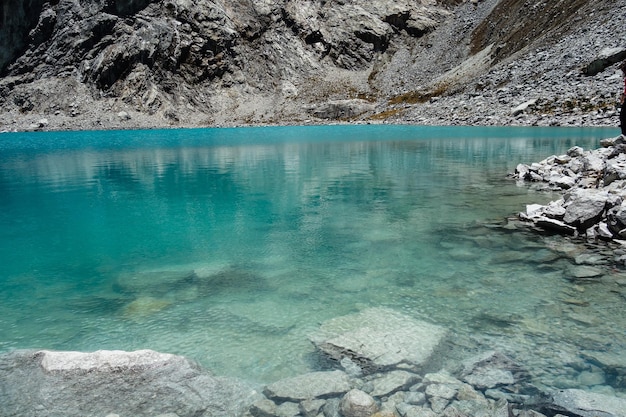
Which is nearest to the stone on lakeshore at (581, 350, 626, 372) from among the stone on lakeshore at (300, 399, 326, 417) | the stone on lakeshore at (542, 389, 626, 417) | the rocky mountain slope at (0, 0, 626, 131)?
the stone on lakeshore at (542, 389, 626, 417)

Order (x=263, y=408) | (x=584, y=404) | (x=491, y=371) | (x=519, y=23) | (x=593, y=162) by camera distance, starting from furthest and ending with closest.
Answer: (x=519, y=23), (x=593, y=162), (x=491, y=371), (x=263, y=408), (x=584, y=404)

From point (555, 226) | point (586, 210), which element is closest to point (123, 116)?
point (555, 226)

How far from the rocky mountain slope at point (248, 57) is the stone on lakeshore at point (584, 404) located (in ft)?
331

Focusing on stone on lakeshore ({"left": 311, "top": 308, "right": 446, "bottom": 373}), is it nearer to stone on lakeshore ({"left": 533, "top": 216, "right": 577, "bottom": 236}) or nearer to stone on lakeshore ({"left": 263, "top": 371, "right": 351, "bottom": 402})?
stone on lakeshore ({"left": 263, "top": 371, "right": 351, "bottom": 402})

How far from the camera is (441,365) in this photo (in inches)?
275

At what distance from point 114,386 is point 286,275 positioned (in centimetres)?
554

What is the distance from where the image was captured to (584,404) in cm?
570

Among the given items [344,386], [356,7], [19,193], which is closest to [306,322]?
[344,386]

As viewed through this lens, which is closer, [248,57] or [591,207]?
[591,207]

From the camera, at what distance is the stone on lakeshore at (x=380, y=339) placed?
7148 millimetres

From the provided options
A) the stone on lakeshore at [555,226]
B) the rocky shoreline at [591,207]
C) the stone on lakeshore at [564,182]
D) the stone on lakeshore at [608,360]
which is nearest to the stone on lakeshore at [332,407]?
the stone on lakeshore at [608,360]

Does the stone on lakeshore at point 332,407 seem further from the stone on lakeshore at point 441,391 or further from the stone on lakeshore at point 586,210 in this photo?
the stone on lakeshore at point 586,210

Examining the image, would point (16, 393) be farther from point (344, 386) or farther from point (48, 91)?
point (48, 91)

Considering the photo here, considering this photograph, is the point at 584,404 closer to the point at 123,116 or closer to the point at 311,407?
the point at 311,407
